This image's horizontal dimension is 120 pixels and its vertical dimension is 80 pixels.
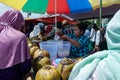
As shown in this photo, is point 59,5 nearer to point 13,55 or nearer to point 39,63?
point 39,63

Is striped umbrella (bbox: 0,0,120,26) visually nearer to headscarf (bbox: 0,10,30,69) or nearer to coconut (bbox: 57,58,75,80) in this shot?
headscarf (bbox: 0,10,30,69)

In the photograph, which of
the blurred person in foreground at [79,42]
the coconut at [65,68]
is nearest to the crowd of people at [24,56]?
the coconut at [65,68]

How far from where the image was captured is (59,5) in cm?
582

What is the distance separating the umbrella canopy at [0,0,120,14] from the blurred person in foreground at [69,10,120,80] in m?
3.37

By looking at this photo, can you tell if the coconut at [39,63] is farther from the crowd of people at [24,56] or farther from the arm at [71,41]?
the arm at [71,41]

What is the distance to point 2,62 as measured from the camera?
2.67 m

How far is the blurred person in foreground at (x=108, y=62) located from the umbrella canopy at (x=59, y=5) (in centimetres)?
337

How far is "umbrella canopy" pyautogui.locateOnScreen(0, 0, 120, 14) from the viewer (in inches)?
205

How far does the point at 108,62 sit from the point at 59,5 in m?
4.21

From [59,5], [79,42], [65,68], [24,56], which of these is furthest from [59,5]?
[65,68]

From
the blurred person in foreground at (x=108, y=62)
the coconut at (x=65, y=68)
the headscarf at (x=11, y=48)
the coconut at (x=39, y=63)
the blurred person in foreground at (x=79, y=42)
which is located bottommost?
the blurred person in foreground at (x=79, y=42)

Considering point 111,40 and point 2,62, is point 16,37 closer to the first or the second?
point 2,62

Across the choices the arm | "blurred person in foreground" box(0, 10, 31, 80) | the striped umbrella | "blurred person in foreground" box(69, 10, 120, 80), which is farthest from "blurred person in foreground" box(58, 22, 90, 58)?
"blurred person in foreground" box(69, 10, 120, 80)

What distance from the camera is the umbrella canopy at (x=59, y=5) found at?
17.1 ft
